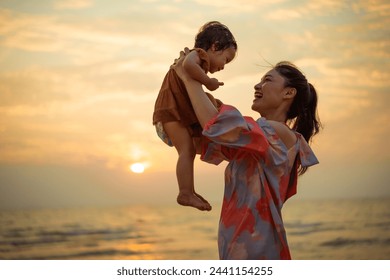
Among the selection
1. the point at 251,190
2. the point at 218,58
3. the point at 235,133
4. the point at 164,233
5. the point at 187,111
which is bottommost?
the point at 251,190

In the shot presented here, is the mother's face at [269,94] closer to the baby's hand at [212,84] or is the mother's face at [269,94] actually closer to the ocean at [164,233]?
the baby's hand at [212,84]

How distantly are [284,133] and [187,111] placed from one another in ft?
1.10

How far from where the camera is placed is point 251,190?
2.10 metres

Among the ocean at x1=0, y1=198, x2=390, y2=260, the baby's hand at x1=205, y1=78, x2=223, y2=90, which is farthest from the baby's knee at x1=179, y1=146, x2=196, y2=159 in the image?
the ocean at x1=0, y1=198, x2=390, y2=260

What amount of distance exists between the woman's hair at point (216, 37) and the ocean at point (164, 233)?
19.2 feet

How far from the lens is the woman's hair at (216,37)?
→ 2.36 m

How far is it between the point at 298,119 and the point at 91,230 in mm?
11326

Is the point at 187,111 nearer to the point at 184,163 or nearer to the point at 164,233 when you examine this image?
the point at 184,163

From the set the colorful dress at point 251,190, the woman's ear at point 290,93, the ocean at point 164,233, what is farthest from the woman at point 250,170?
the ocean at point 164,233

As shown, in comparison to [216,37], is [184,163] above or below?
below

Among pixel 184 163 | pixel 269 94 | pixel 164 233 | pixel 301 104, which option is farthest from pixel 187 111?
pixel 164 233

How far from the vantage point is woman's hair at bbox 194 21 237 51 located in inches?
92.7
